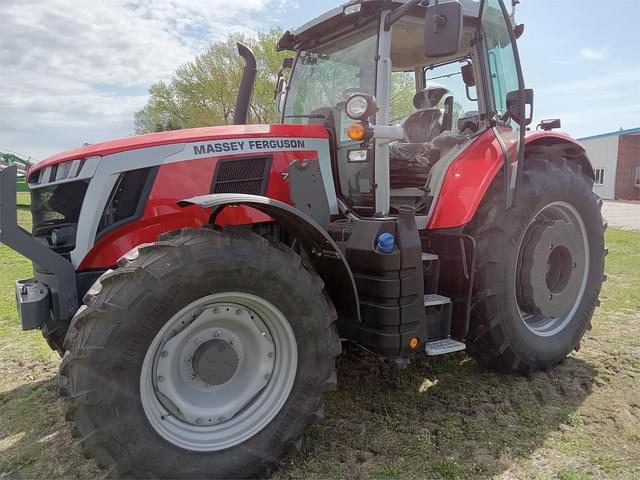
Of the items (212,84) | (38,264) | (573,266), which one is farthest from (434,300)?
(212,84)

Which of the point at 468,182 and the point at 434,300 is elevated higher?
the point at 468,182

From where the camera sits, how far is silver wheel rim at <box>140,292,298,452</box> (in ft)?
7.30

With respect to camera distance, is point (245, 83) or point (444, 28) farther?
point (245, 83)

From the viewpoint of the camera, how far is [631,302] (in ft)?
17.8

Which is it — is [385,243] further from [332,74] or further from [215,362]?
[332,74]

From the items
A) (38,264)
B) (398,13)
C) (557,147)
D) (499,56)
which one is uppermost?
(398,13)

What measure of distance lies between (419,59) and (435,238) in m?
1.50

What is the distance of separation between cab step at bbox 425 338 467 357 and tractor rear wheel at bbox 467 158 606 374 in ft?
1.20

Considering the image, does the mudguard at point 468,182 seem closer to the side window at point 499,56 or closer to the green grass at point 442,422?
the side window at point 499,56

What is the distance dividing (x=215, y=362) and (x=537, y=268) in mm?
2256

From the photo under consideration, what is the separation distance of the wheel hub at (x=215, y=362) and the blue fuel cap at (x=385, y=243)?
927 mm

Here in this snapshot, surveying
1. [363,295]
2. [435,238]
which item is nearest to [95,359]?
[363,295]

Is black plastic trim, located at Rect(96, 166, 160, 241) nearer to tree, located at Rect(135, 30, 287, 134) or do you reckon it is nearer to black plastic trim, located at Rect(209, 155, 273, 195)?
black plastic trim, located at Rect(209, 155, 273, 195)

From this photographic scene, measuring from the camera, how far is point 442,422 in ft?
9.43
